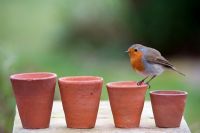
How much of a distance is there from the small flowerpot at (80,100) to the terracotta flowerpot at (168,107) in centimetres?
31

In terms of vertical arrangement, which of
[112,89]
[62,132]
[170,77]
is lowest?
[170,77]

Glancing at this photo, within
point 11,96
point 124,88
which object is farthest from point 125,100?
point 11,96

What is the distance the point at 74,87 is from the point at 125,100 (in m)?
0.27

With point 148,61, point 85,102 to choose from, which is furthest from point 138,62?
point 85,102

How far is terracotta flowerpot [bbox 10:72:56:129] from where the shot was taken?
Result: 3.18 m

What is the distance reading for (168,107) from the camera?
3.23 metres

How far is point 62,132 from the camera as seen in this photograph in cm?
318

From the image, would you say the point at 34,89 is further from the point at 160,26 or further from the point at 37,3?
the point at 160,26

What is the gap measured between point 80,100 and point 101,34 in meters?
6.13

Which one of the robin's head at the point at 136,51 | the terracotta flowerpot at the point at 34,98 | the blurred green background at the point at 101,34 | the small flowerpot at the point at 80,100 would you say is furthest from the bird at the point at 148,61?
the blurred green background at the point at 101,34

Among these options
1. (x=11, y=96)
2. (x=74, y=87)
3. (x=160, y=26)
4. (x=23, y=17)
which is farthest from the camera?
(x=160, y=26)

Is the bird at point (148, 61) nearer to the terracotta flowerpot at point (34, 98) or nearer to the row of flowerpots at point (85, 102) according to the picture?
the row of flowerpots at point (85, 102)

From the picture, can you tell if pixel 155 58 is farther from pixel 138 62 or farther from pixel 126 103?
pixel 126 103

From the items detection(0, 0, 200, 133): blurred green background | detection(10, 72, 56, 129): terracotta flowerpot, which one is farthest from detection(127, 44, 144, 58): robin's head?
detection(0, 0, 200, 133): blurred green background
